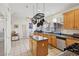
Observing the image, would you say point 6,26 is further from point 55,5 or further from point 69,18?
point 69,18

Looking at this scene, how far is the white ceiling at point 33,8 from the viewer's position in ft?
7.09

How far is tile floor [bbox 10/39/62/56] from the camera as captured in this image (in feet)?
7.13

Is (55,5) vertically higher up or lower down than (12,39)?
higher up

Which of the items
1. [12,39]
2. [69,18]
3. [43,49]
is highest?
[69,18]

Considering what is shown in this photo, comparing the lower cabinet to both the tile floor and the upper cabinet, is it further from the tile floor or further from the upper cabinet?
the upper cabinet

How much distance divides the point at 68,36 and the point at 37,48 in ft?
1.90

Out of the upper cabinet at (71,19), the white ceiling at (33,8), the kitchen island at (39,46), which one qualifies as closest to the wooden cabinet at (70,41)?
the upper cabinet at (71,19)

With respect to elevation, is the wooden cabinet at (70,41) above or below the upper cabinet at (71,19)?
below

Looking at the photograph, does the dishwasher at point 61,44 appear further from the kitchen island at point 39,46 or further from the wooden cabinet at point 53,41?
the kitchen island at point 39,46

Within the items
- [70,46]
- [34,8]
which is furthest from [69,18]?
[34,8]

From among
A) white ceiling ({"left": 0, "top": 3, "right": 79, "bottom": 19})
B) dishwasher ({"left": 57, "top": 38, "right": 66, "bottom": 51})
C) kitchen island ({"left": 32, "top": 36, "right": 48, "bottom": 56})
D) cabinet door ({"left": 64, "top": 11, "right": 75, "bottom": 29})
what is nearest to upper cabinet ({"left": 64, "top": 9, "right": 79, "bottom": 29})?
cabinet door ({"left": 64, "top": 11, "right": 75, "bottom": 29})

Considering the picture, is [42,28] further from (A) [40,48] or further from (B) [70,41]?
(B) [70,41]

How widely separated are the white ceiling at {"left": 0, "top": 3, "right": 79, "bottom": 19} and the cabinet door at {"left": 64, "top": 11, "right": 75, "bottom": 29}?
13 cm

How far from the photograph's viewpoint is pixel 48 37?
2205mm
